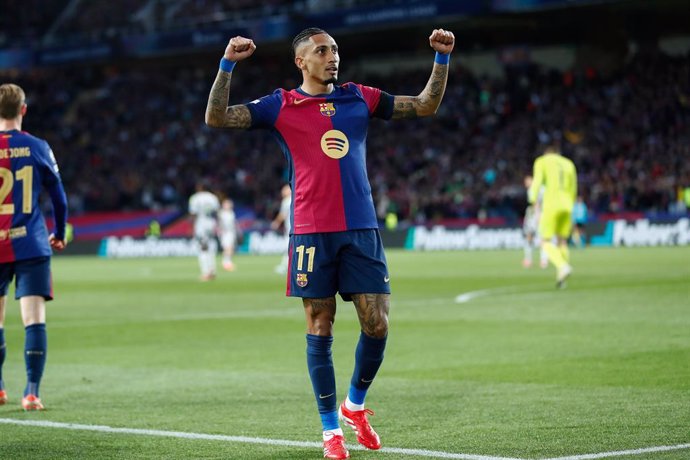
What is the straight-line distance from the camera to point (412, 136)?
4966 cm

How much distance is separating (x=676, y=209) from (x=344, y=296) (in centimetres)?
3284

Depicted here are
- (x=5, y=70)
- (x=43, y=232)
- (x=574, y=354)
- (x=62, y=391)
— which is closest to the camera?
(x=43, y=232)

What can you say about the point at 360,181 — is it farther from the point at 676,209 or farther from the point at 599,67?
the point at 599,67

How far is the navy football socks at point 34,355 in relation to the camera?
9016 millimetres

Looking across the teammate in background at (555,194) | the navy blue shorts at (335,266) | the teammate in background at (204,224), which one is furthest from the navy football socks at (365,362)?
the teammate in background at (204,224)

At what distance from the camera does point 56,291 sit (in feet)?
81.0

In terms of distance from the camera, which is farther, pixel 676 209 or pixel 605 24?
pixel 605 24

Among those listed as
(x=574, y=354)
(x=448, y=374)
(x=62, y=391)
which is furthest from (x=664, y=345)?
(x=62, y=391)

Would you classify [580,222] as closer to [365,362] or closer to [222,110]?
[365,362]

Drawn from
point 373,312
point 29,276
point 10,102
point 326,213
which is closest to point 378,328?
point 373,312

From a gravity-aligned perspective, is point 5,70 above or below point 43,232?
above

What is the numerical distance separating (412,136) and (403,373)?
3927cm

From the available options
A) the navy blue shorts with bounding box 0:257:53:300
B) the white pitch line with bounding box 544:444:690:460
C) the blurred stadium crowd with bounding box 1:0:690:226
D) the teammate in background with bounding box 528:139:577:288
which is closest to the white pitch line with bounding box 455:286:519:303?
the teammate in background with bounding box 528:139:577:288

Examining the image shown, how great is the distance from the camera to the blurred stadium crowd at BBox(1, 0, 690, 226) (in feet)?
137
